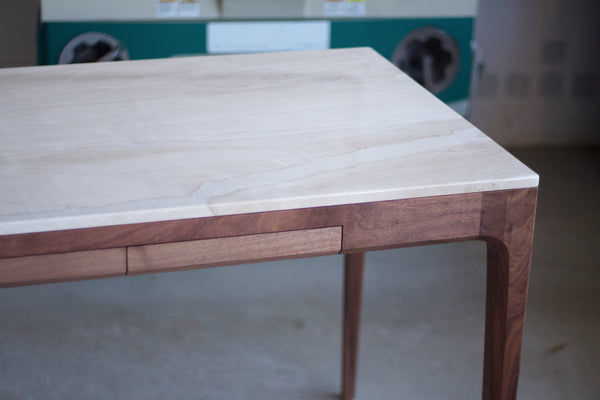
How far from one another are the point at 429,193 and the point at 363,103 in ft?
0.85

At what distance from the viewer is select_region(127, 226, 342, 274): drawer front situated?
707mm

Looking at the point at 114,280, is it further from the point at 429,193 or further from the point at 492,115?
the point at 492,115

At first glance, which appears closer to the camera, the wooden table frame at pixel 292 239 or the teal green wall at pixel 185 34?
the wooden table frame at pixel 292 239

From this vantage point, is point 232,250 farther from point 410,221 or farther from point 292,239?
point 410,221

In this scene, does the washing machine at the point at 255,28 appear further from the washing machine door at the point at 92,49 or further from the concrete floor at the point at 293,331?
the concrete floor at the point at 293,331

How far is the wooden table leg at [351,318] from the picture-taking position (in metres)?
1.31

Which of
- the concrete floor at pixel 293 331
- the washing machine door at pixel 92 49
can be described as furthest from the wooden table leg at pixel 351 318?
the washing machine door at pixel 92 49

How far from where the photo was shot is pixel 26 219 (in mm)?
653

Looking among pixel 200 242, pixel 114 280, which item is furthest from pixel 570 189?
pixel 200 242

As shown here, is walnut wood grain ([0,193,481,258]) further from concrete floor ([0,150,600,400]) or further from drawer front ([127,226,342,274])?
concrete floor ([0,150,600,400])

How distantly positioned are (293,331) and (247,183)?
939 millimetres

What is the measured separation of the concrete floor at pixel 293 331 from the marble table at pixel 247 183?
650 mm

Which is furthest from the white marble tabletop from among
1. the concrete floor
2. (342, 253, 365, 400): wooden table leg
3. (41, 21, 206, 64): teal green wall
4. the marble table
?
the concrete floor

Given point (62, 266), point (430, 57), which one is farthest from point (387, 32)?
point (62, 266)
